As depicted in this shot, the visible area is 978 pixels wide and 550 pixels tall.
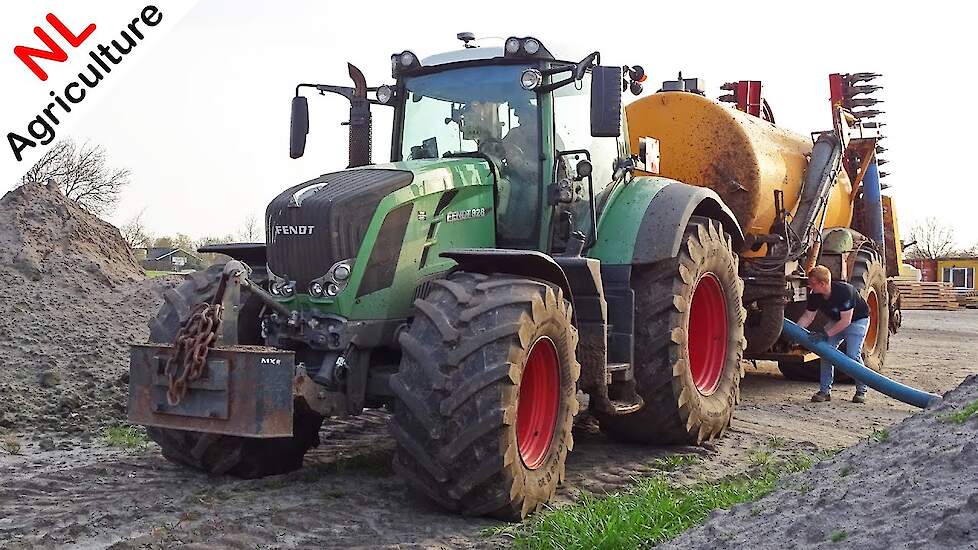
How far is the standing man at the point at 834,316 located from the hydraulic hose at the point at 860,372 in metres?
0.14

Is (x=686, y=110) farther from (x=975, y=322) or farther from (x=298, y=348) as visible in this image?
(x=975, y=322)

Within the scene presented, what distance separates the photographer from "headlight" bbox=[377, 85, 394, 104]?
6.84 metres

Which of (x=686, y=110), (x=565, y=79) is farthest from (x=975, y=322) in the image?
(x=565, y=79)

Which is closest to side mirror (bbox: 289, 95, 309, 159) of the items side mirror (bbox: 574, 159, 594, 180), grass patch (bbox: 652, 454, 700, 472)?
side mirror (bbox: 574, 159, 594, 180)

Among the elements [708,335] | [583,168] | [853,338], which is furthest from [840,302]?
[583,168]

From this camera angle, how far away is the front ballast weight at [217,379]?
192 inches

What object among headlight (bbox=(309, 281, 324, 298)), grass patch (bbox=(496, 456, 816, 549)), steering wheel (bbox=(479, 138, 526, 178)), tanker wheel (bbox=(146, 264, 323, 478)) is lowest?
grass patch (bbox=(496, 456, 816, 549))

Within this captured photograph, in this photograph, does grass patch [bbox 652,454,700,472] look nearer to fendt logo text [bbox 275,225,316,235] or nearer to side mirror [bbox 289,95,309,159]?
fendt logo text [bbox 275,225,316,235]

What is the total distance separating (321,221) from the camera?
17.8 ft

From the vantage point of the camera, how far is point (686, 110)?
912 centimetres

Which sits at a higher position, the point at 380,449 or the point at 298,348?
the point at 298,348

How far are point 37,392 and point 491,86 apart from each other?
15.9 feet

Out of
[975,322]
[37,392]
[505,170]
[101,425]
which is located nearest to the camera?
[505,170]

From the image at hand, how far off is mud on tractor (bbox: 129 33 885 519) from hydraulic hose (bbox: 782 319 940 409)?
1996mm
